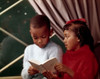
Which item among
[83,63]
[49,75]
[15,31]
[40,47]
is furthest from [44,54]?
→ [15,31]

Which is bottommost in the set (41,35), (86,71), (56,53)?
(86,71)

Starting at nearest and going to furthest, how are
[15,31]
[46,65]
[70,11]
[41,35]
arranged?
1. [46,65]
2. [41,35]
3. [70,11]
4. [15,31]

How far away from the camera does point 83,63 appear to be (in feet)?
5.23

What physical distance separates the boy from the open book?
82mm

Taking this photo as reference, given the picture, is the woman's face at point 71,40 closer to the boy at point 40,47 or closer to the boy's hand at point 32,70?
the boy at point 40,47

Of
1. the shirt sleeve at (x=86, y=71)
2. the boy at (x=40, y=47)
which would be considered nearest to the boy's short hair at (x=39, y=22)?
the boy at (x=40, y=47)

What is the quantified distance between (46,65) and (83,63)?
0.25 m

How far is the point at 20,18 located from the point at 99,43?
33.5 inches

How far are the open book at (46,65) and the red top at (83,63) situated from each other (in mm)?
150

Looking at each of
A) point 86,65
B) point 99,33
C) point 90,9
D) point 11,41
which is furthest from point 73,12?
point 11,41

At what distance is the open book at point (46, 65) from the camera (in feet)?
4.90

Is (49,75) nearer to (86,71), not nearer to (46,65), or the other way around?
(46,65)

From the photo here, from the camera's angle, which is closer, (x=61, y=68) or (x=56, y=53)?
(x=61, y=68)

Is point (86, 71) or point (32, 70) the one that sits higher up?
point (32, 70)
